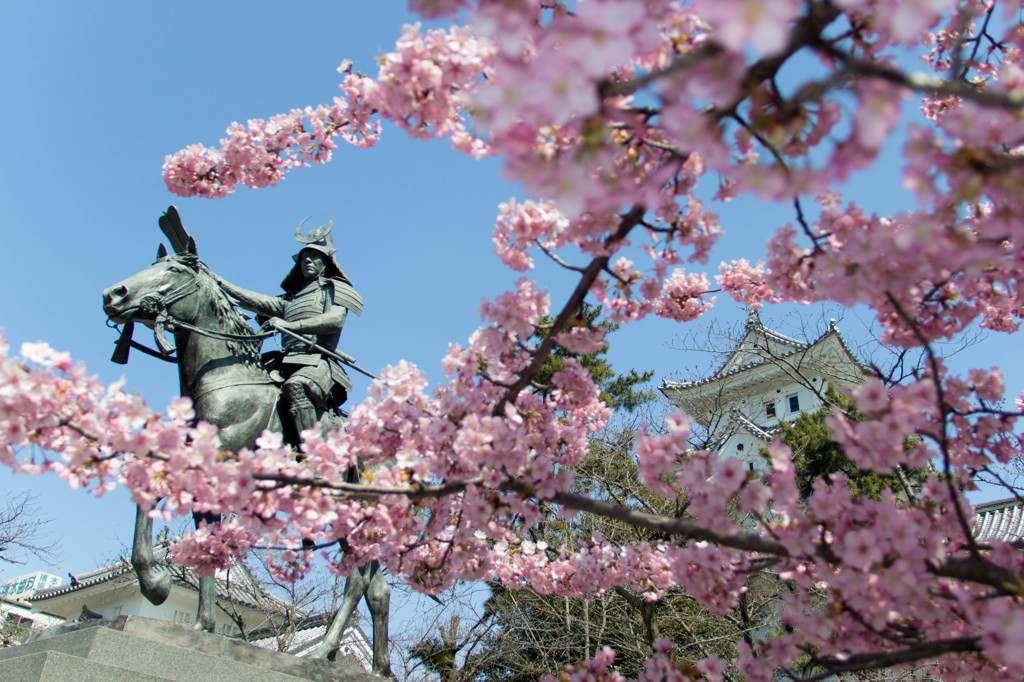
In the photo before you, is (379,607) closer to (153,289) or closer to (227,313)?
(227,313)

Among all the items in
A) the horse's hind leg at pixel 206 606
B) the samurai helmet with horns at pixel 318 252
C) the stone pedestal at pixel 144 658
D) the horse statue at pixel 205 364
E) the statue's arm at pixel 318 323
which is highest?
the samurai helmet with horns at pixel 318 252

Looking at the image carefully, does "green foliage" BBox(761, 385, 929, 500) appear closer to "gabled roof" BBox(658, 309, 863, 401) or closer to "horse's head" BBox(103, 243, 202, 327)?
"gabled roof" BBox(658, 309, 863, 401)

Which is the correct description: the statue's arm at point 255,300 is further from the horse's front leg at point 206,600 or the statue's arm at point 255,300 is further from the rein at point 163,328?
the horse's front leg at point 206,600

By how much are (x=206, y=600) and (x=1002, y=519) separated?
20861mm

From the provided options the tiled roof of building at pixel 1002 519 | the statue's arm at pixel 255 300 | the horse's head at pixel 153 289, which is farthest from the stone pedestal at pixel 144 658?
the tiled roof of building at pixel 1002 519

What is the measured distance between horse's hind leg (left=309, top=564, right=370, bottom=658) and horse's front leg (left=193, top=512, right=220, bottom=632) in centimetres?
87

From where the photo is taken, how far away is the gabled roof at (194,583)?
47.9ft

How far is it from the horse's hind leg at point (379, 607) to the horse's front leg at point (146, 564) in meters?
1.78

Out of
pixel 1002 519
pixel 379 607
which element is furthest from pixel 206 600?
pixel 1002 519

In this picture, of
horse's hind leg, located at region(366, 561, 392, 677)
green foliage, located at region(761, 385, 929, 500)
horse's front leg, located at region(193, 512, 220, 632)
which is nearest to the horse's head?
horse's front leg, located at region(193, 512, 220, 632)

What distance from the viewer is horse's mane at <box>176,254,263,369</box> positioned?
5.48 metres

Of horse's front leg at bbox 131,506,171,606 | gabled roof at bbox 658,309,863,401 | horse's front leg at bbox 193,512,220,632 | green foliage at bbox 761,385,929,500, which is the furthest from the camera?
green foliage at bbox 761,385,929,500

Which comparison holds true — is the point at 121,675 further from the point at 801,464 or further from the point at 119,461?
the point at 801,464

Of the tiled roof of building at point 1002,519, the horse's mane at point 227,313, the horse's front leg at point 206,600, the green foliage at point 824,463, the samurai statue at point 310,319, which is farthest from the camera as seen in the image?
the tiled roof of building at point 1002,519
